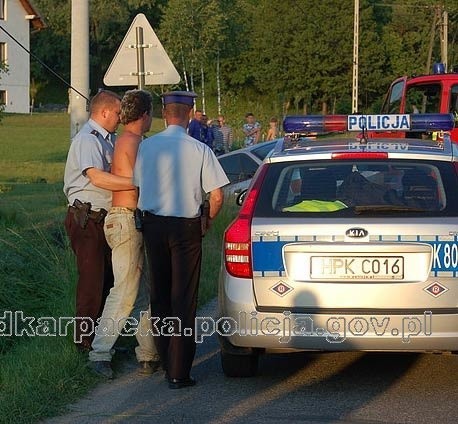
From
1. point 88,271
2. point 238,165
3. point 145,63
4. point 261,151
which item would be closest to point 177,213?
point 88,271

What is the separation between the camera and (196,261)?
6816 millimetres

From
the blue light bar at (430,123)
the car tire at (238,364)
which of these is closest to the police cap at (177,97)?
the car tire at (238,364)

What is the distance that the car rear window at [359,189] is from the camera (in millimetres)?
6383

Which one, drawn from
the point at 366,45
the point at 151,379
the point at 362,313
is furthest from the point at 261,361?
the point at 366,45

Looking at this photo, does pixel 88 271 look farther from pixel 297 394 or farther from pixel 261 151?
pixel 261 151

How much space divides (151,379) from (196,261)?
2.85 feet

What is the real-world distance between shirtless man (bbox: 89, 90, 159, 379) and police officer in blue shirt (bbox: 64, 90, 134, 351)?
142 millimetres

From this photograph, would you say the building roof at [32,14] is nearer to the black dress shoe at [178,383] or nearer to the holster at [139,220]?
the holster at [139,220]

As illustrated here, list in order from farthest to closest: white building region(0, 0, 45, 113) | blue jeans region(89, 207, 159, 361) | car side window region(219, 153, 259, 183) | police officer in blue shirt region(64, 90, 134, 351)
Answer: white building region(0, 0, 45, 113) → car side window region(219, 153, 259, 183) → police officer in blue shirt region(64, 90, 134, 351) → blue jeans region(89, 207, 159, 361)

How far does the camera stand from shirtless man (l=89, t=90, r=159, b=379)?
701cm

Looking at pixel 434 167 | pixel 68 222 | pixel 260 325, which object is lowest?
pixel 260 325

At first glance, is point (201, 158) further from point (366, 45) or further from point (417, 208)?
point (366, 45)

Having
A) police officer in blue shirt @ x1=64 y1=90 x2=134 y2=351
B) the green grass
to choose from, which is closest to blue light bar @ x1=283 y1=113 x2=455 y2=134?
police officer in blue shirt @ x1=64 y1=90 x2=134 y2=351

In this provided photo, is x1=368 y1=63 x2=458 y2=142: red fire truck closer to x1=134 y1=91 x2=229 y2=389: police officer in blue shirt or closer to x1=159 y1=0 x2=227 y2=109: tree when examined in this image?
x1=134 y1=91 x2=229 y2=389: police officer in blue shirt
